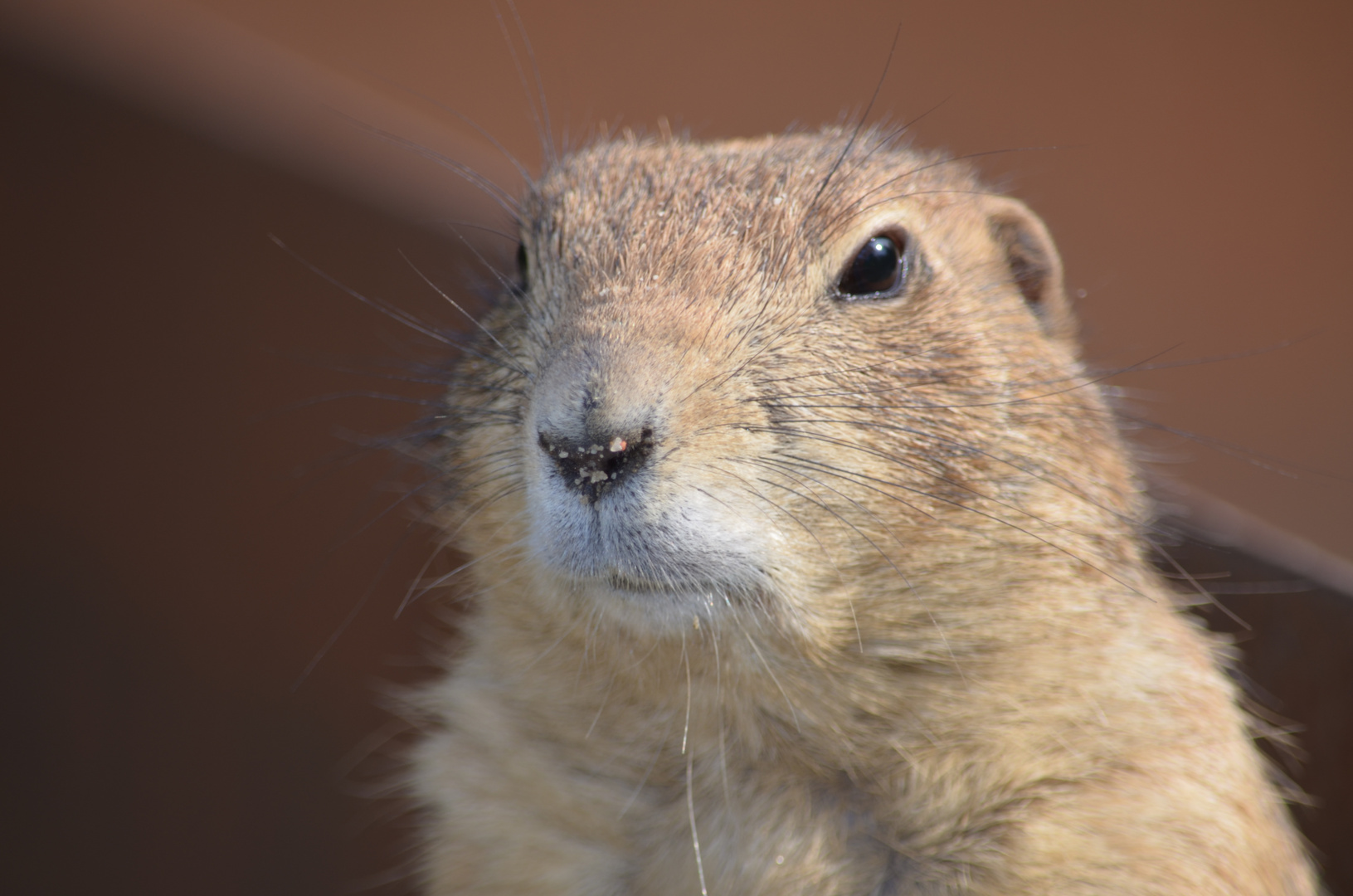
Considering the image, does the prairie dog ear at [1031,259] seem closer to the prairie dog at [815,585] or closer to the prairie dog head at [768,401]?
the prairie dog head at [768,401]

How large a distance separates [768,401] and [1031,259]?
962 mm

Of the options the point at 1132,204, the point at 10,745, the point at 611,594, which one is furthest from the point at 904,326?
the point at 1132,204

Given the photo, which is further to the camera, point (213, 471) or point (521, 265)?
point (213, 471)

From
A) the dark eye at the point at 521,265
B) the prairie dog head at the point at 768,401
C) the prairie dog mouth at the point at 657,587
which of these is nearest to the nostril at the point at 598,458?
the prairie dog head at the point at 768,401

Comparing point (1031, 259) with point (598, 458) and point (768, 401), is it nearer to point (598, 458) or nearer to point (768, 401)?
point (768, 401)

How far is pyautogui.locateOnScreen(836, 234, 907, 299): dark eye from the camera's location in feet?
6.02

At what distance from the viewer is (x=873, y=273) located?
6.07 ft

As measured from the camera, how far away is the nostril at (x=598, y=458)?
1.38 meters

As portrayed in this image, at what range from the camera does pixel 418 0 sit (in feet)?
14.1

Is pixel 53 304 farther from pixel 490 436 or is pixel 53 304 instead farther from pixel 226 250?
pixel 490 436

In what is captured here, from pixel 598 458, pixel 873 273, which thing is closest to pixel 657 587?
pixel 598 458

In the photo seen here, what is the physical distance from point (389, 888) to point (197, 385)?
169 centimetres

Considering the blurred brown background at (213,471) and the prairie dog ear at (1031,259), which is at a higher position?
the prairie dog ear at (1031,259)

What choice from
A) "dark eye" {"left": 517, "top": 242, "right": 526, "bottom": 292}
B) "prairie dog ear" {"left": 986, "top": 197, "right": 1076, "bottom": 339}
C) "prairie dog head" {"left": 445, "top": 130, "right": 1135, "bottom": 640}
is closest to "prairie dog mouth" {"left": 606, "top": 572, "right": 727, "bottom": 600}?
"prairie dog head" {"left": 445, "top": 130, "right": 1135, "bottom": 640}
